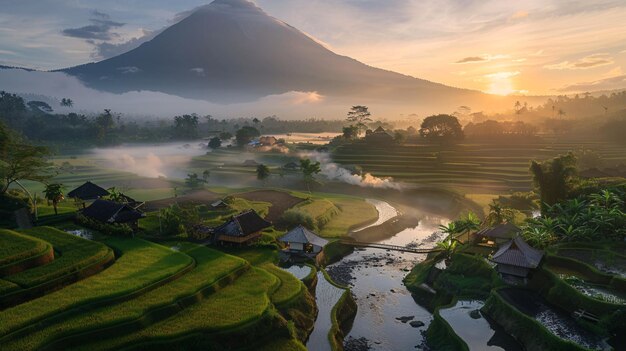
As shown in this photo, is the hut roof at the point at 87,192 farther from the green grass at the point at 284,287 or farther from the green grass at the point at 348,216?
the green grass at the point at 348,216

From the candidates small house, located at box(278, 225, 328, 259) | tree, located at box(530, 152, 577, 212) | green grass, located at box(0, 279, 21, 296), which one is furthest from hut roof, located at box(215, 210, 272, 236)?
tree, located at box(530, 152, 577, 212)

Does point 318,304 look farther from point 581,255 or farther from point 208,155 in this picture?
point 208,155

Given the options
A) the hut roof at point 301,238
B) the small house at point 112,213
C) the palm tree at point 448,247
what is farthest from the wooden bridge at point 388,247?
the small house at point 112,213

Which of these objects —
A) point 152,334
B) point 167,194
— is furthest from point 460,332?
point 167,194

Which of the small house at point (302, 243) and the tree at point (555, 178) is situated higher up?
the tree at point (555, 178)

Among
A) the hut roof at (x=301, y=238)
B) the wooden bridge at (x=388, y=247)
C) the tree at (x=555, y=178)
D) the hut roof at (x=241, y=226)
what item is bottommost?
the wooden bridge at (x=388, y=247)

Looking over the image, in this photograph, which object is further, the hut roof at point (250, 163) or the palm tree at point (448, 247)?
the hut roof at point (250, 163)

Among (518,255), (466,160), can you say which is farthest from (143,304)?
(466,160)
